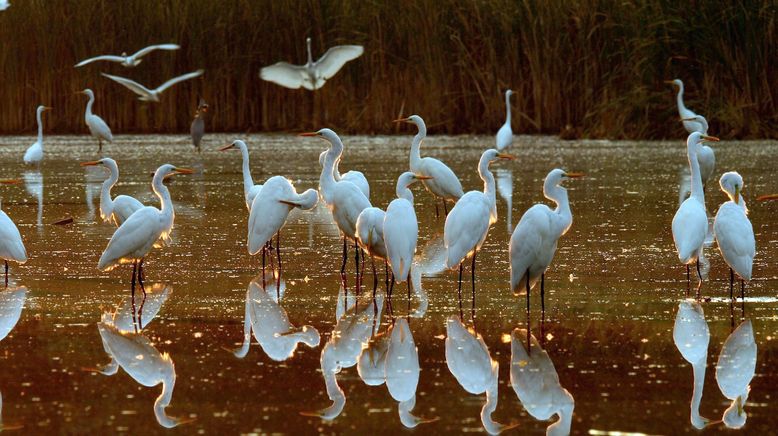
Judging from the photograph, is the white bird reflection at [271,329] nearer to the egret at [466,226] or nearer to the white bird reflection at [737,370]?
the egret at [466,226]

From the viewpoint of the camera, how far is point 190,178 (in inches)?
671

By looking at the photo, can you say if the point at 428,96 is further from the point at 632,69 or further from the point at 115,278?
the point at 115,278

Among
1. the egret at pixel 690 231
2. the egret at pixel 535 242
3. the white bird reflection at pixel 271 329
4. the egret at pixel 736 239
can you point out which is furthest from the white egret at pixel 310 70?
the egret at pixel 535 242

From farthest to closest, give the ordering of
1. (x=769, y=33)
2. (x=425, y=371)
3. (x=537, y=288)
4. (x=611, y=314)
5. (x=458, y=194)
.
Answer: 1. (x=769, y=33)
2. (x=458, y=194)
3. (x=537, y=288)
4. (x=611, y=314)
5. (x=425, y=371)

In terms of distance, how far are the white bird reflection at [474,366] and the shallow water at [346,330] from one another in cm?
3

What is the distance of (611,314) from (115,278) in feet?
10.9

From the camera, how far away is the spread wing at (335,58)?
20906 millimetres

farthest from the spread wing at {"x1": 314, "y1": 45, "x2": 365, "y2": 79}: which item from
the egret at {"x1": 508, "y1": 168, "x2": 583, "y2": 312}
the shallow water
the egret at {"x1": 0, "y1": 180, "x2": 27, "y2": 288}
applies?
the egret at {"x1": 508, "y1": 168, "x2": 583, "y2": 312}

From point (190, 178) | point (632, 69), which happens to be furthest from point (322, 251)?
point (632, 69)

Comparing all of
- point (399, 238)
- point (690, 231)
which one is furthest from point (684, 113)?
point (399, 238)

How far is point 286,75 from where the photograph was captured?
69.7 feet

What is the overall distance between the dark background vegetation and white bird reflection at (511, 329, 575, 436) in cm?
1495

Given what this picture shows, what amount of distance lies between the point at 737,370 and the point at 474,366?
1.12 meters

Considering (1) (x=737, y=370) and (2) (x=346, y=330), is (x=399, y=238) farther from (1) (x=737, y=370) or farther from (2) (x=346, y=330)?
(1) (x=737, y=370)
